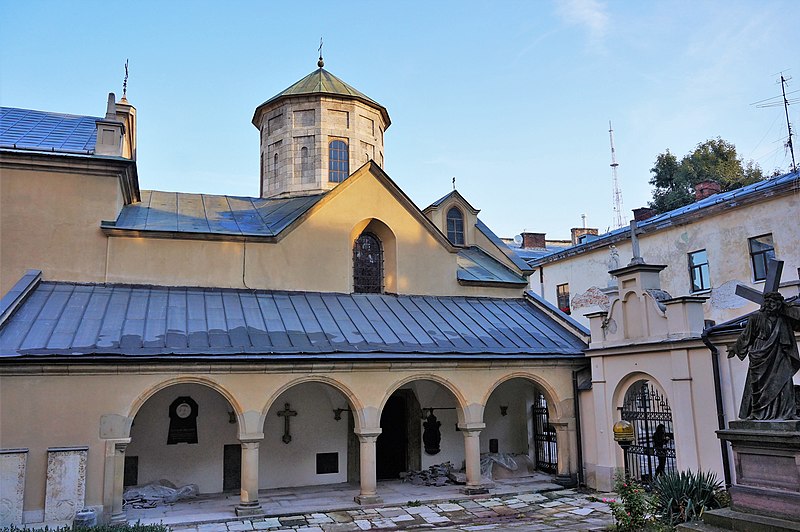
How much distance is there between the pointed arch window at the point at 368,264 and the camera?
18.2 meters

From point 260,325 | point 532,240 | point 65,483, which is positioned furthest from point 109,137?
point 532,240

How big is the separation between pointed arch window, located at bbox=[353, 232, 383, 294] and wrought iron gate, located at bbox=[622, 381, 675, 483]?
733cm

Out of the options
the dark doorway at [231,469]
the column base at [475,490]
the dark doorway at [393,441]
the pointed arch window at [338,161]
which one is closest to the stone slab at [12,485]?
the dark doorway at [231,469]

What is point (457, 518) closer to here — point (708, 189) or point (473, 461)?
point (473, 461)

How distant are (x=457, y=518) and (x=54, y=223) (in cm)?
1148

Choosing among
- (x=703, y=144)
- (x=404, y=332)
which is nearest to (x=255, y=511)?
(x=404, y=332)

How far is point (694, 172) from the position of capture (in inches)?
1502

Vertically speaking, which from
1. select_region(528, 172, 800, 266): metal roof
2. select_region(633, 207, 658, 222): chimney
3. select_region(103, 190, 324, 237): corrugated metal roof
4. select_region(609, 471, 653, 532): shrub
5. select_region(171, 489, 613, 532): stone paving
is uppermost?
select_region(633, 207, 658, 222): chimney

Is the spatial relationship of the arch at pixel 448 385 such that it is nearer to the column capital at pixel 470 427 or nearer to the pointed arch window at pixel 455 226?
the column capital at pixel 470 427

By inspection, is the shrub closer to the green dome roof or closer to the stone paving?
the stone paving

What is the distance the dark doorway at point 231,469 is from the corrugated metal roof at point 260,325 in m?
3.50

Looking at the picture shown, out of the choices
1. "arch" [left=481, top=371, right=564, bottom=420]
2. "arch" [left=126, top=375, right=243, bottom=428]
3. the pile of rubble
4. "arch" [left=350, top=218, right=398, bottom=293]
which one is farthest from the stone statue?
"arch" [left=350, top=218, right=398, bottom=293]

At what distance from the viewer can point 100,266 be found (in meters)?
15.4

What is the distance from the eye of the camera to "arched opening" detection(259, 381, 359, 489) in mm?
16094
